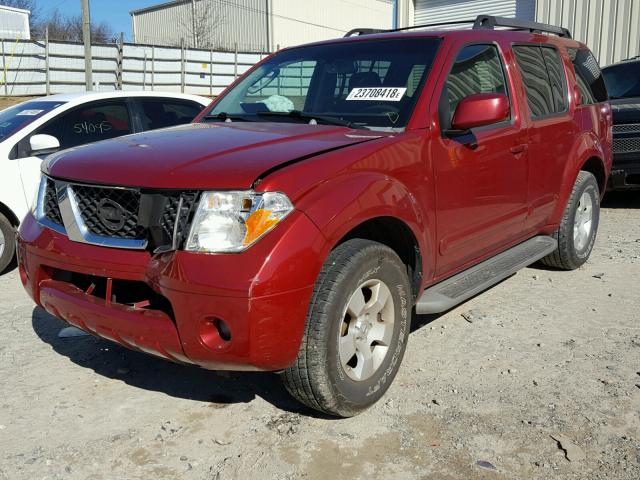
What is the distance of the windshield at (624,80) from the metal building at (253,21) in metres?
32.6

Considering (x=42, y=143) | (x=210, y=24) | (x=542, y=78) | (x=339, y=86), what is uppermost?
(x=210, y=24)

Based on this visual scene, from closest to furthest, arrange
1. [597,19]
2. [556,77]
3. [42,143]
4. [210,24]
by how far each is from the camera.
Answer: [556,77] → [42,143] → [597,19] → [210,24]

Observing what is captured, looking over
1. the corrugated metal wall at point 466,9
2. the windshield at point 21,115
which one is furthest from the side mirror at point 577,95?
the corrugated metal wall at point 466,9

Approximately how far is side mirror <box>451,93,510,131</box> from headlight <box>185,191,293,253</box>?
133cm

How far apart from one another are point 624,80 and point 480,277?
21.5 ft

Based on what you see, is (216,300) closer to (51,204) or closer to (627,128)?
(51,204)

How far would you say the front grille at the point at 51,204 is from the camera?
3144 mm

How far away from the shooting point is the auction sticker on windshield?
3598 millimetres

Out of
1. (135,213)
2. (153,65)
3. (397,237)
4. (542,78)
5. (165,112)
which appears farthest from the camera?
(153,65)

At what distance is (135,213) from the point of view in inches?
109

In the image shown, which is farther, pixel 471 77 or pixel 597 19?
pixel 597 19

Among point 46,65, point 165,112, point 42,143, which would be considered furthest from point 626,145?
point 46,65

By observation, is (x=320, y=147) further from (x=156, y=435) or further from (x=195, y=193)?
(x=156, y=435)

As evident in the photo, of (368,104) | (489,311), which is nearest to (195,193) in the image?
(368,104)
